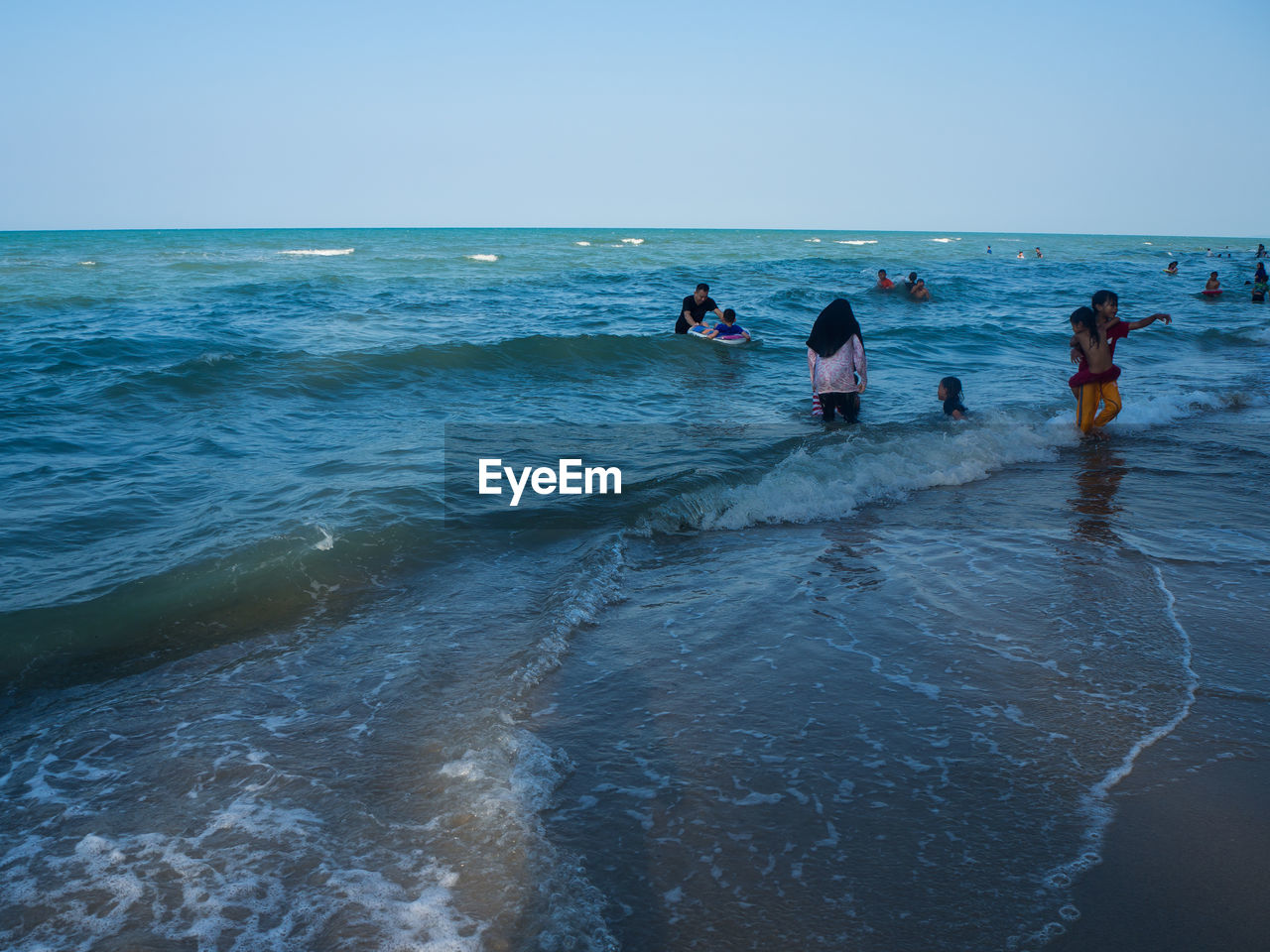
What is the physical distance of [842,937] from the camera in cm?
242

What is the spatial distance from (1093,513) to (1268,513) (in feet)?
4.20

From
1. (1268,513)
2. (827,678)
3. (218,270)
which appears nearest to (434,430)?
(827,678)

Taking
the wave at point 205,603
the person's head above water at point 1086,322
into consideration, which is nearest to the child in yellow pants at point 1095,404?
the person's head above water at point 1086,322

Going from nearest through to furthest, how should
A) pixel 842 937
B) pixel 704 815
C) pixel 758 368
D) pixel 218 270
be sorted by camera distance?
pixel 842 937 → pixel 704 815 → pixel 758 368 → pixel 218 270

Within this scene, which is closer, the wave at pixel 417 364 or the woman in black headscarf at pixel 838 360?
the woman in black headscarf at pixel 838 360

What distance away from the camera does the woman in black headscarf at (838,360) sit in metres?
9.48

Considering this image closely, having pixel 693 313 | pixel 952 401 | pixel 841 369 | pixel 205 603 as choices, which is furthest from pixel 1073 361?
pixel 205 603

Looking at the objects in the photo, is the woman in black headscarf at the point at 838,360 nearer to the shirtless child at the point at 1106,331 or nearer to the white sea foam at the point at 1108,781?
the shirtless child at the point at 1106,331

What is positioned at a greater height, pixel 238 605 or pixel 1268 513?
pixel 1268 513

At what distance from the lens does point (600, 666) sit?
167 inches

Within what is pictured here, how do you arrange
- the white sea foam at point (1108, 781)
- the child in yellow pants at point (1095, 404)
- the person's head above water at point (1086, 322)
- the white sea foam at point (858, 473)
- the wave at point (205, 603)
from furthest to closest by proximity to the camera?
the child in yellow pants at point (1095, 404) < the person's head above water at point (1086, 322) < the white sea foam at point (858, 473) < the wave at point (205, 603) < the white sea foam at point (1108, 781)

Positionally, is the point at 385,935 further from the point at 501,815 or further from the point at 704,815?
the point at 704,815

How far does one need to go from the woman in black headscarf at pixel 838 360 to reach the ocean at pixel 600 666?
0.45m

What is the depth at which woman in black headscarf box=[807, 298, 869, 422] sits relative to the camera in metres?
9.48
